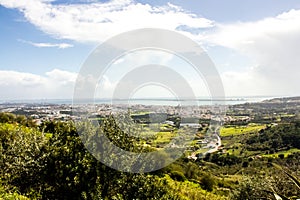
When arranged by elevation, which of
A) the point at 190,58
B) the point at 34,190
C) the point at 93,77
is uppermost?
the point at 190,58

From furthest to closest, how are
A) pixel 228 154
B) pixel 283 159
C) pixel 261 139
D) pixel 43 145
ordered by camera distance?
1. pixel 261 139
2. pixel 228 154
3. pixel 283 159
4. pixel 43 145

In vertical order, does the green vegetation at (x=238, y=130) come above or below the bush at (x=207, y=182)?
above

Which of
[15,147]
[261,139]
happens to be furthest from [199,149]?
[15,147]

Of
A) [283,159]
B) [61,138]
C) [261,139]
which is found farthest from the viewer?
[261,139]

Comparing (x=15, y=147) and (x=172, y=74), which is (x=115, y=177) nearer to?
(x=172, y=74)

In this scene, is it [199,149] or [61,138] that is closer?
[61,138]

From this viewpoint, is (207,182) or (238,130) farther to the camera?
(238,130)

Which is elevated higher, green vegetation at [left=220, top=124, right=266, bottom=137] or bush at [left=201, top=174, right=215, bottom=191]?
green vegetation at [left=220, top=124, right=266, bottom=137]

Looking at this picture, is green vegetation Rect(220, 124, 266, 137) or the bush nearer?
the bush

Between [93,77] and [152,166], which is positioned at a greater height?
[93,77]

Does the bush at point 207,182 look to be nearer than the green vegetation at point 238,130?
Yes

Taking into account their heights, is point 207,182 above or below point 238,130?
below
